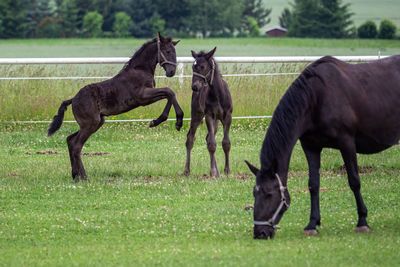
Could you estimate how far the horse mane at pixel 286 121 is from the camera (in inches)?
254

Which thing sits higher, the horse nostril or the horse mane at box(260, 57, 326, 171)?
the horse mane at box(260, 57, 326, 171)

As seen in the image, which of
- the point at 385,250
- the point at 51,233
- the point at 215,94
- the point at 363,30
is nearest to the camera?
the point at 385,250

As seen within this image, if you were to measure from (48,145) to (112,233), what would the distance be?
723cm

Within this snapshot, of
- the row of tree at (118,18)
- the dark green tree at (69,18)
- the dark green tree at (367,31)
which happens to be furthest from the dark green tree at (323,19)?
the dark green tree at (69,18)

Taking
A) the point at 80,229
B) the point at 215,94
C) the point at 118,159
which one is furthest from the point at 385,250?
the point at 118,159

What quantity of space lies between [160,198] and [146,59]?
8.42ft

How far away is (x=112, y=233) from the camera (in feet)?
23.6

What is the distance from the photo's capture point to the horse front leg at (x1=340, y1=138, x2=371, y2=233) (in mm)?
6762

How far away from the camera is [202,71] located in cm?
1016

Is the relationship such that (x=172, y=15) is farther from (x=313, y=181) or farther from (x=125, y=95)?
(x=313, y=181)

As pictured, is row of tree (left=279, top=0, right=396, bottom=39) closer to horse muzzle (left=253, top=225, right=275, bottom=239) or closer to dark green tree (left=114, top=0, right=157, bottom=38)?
dark green tree (left=114, top=0, right=157, bottom=38)

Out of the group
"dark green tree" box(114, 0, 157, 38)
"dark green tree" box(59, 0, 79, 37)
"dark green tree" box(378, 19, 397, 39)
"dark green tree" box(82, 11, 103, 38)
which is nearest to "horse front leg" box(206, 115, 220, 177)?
"dark green tree" box(378, 19, 397, 39)

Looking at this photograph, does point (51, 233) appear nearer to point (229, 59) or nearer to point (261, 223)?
point (261, 223)

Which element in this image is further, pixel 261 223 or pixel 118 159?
pixel 118 159
